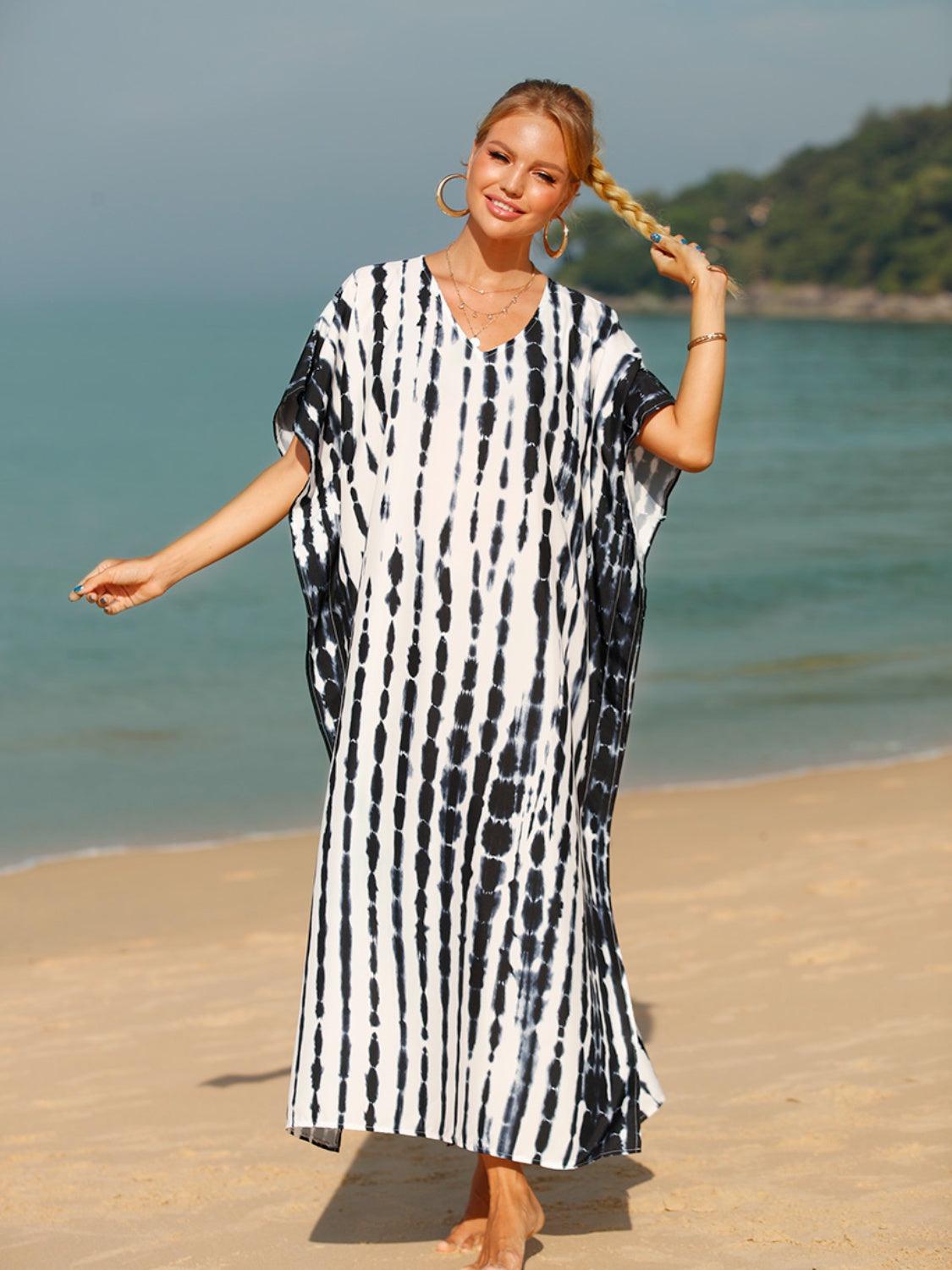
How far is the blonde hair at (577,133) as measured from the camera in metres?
3.09

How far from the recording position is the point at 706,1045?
4672 millimetres

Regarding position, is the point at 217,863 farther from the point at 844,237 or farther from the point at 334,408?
the point at 844,237

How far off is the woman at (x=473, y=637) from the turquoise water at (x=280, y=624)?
5.00 m

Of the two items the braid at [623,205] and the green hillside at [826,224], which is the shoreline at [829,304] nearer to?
the green hillside at [826,224]

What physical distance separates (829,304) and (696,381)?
223 feet

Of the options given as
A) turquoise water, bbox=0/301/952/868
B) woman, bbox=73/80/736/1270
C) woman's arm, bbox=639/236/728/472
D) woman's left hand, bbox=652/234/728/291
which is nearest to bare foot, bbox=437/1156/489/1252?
woman, bbox=73/80/736/1270

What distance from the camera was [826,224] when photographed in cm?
7231

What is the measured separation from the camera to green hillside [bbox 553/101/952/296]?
6806 centimetres

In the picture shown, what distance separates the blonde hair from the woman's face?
1 cm

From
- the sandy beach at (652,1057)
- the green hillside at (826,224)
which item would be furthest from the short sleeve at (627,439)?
the green hillside at (826,224)

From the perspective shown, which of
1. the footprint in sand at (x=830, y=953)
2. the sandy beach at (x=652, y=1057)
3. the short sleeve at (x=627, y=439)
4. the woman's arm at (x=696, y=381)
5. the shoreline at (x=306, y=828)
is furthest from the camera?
the shoreline at (x=306, y=828)

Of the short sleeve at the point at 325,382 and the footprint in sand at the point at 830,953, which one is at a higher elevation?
the short sleeve at the point at 325,382

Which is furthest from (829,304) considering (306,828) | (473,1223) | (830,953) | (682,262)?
(473,1223)

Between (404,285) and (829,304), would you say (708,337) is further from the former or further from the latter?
(829,304)
